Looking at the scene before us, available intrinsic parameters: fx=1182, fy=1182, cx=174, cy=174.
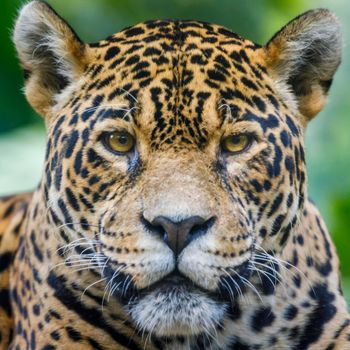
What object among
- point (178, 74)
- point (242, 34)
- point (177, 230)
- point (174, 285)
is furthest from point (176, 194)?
point (242, 34)

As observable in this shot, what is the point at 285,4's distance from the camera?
19.5 metres

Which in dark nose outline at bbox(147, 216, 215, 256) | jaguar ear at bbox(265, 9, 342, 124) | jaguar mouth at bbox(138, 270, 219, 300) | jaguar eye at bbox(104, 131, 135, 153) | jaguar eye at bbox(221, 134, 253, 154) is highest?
jaguar ear at bbox(265, 9, 342, 124)

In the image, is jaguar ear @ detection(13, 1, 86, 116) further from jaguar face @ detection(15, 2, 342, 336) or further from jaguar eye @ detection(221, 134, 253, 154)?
jaguar eye @ detection(221, 134, 253, 154)

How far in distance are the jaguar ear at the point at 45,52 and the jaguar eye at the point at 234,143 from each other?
1039 mm

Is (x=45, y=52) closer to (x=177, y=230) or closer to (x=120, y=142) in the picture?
(x=120, y=142)

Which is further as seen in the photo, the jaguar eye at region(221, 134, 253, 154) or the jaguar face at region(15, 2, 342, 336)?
the jaguar eye at region(221, 134, 253, 154)

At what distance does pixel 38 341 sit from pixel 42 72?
5.42 feet

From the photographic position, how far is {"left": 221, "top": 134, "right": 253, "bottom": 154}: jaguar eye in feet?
21.9

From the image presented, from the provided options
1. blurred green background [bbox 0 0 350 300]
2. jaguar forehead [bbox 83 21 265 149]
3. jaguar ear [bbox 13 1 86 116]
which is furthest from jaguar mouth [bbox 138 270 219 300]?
blurred green background [bbox 0 0 350 300]

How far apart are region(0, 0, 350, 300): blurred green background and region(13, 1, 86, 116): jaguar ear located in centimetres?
467

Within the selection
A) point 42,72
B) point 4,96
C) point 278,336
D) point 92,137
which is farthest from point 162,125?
point 4,96

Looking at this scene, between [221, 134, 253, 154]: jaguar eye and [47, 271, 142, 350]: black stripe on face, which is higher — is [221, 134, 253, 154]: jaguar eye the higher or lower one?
the higher one

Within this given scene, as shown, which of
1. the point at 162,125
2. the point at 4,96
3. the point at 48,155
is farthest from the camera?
the point at 4,96

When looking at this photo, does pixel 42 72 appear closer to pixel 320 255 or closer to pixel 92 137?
pixel 92 137
